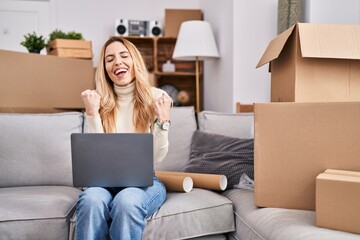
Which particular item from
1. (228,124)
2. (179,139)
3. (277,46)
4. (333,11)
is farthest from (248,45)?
(277,46)

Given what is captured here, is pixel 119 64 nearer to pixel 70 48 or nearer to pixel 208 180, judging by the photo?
pixel 208 180

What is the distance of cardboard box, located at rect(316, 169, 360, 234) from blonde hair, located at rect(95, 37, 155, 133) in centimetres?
74

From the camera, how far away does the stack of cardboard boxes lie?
1216 mm

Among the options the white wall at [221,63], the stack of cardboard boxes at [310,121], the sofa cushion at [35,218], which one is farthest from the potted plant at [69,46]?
the stack of cardboard boxes at [310,121]

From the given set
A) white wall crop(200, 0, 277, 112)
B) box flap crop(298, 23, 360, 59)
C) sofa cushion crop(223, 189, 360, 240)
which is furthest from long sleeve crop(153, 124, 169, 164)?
white wall crop(200, 0, 277, 112)

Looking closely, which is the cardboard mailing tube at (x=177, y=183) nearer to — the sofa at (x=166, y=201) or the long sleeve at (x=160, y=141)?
the sofa at (x=166, y=201)

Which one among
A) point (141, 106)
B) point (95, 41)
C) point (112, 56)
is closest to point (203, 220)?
point (141, 106)

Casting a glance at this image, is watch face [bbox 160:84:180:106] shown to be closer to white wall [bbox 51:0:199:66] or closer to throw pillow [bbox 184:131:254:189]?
white wall [bbox 51:0:199:66]

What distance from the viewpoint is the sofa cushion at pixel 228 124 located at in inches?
78.5

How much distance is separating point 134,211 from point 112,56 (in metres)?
0.69

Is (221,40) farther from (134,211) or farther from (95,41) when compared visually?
(134,211)

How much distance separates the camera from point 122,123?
5.31ft

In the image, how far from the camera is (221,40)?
3189mm

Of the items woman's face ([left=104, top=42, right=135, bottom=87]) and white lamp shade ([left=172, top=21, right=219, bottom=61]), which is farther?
white lamp shade ([left=172, top=21, right=219, bottom=61])
